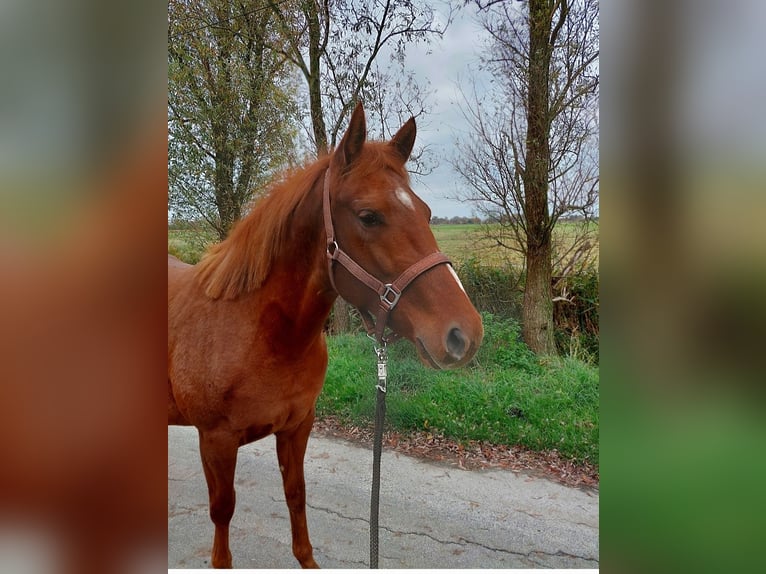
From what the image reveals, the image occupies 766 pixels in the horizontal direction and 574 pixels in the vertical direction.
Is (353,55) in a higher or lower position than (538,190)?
higher

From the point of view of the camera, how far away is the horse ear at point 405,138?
170 cm

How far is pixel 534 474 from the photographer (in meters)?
2.26

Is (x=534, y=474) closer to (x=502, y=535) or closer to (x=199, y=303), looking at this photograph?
(x=502, y=535)

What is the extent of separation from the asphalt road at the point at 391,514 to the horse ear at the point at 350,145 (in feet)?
4.52

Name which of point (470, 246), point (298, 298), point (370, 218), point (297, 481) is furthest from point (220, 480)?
point (470, 246)

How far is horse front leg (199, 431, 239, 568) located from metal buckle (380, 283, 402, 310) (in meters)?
0.88

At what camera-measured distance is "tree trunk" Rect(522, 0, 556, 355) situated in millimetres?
2084

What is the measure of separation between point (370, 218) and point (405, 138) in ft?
1.48

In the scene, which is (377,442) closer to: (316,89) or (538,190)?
(538,190)

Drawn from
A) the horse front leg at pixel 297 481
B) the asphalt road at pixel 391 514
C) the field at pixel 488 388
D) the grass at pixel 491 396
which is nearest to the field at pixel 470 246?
the field at pixel 488 388

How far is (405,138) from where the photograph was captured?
1729 mm
